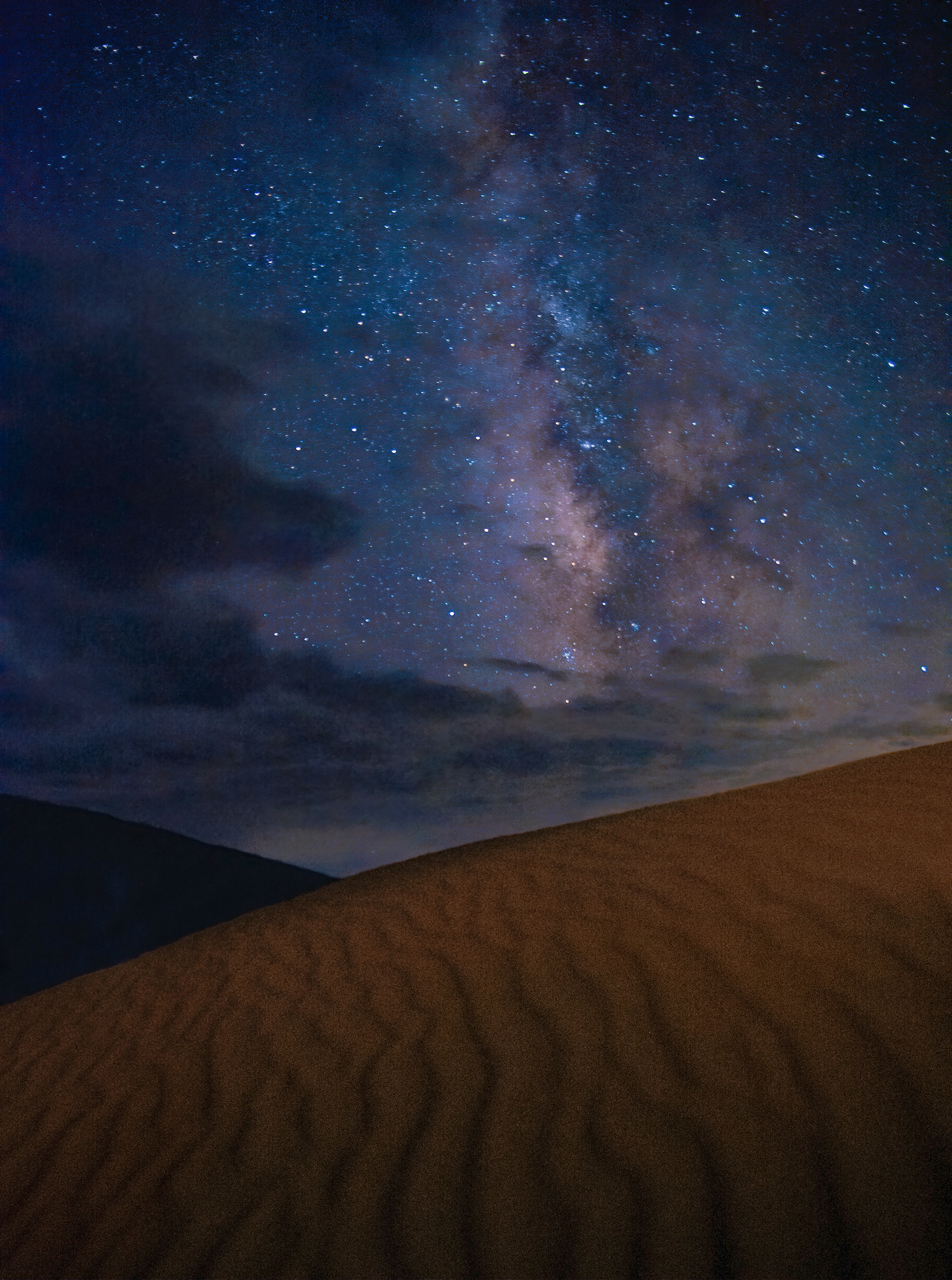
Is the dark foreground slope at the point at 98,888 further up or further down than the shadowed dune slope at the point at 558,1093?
further down

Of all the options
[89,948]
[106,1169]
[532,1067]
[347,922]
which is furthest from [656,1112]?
[89,948]

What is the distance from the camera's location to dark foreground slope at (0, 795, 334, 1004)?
113 feet

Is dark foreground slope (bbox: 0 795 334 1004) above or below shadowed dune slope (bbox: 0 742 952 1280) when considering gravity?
below

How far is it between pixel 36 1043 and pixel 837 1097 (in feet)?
14.1

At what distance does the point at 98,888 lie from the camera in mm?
39062

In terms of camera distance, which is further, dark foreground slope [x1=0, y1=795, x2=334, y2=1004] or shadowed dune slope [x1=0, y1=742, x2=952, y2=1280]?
dark foreground slope [x1=0, y1=795, x2=334, y2=1004]

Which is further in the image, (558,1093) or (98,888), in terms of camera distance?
(98,888)

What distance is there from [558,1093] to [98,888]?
145ft

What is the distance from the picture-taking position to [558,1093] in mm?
2271

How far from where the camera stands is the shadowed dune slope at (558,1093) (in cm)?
173

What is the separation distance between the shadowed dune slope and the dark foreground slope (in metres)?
31.4

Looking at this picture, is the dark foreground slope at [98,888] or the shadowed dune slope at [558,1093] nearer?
the shadowed dune slope at [558,1093]

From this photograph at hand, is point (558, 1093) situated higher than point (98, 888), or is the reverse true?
point (558, 1093)

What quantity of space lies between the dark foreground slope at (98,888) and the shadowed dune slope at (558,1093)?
31.4 meters
